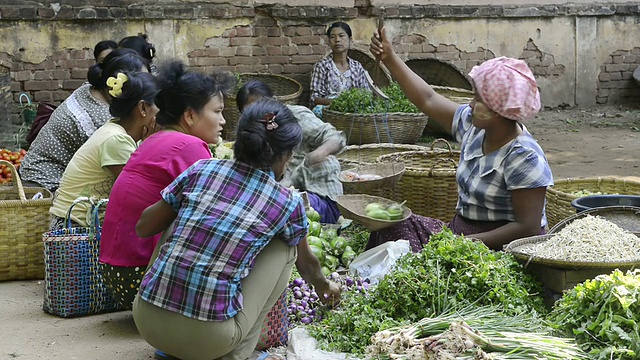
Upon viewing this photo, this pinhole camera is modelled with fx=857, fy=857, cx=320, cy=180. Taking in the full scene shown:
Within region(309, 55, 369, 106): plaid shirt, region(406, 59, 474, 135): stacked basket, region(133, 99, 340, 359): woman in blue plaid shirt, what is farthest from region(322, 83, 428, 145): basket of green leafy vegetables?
region(133, 99, 340, 359): woman in blue plaid shirt

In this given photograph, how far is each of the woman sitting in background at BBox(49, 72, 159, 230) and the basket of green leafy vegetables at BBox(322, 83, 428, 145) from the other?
4001 millimetres

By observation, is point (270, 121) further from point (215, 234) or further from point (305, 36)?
point (305, 36)

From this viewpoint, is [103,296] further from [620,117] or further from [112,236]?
[620,117]

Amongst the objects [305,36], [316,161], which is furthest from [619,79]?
[316,161]

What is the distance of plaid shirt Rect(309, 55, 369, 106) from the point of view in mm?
9344

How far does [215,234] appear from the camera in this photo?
3.31 meters

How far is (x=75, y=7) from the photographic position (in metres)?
8.88

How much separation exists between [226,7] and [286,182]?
4668 mm

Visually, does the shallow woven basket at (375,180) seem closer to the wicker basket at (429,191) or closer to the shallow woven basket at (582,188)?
the wicker basket at (429,191)

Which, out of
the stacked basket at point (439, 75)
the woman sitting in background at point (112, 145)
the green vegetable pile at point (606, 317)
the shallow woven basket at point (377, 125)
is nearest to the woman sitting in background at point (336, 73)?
the shallow woven basket at point (377, 125)

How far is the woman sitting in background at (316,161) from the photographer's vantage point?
5383 millimetres

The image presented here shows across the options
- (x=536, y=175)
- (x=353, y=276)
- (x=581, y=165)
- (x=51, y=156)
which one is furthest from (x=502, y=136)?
(x=581, y=165)

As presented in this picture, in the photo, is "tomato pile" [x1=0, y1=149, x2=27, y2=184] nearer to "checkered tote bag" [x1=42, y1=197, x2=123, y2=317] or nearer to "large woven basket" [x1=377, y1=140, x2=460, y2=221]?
"checkered tote bag" [x1=42, y1=197, x2=123, y2=317]

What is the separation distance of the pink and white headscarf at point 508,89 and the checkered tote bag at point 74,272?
6.54 ft
